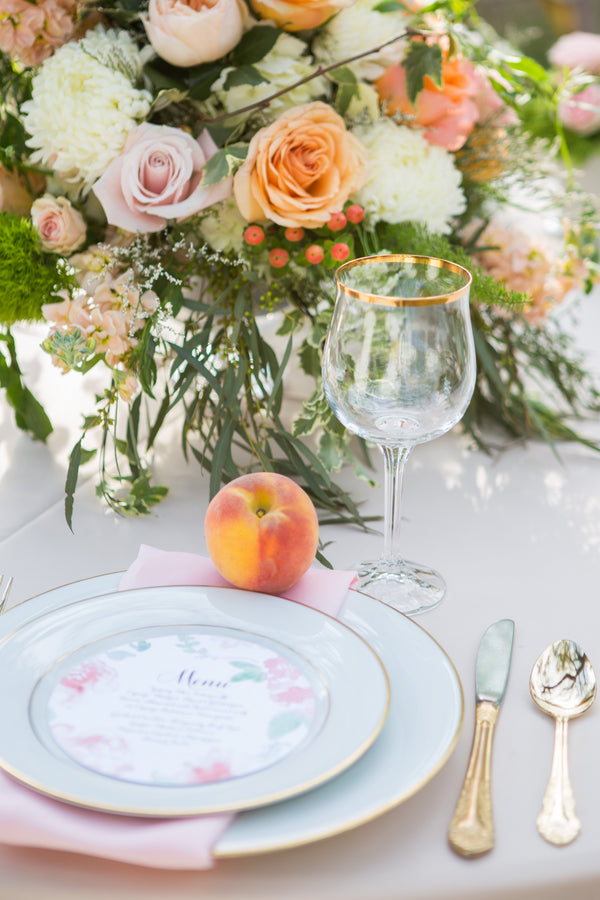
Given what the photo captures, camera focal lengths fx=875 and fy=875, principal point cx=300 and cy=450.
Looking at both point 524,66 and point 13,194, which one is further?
point 524,66

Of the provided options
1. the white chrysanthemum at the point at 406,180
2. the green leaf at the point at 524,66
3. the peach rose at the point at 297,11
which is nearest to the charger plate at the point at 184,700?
the white chrysanthemum at the point at 406,180

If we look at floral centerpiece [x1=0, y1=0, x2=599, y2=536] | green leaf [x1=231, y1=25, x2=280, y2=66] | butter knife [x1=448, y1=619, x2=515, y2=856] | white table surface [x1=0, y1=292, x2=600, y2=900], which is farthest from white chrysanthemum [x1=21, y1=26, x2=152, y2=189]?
butter knife [x1=448, y1=619, x2=515, y2=856]

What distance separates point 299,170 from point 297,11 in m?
0.17

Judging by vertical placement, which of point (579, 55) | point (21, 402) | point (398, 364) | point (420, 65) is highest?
point (420, 65)

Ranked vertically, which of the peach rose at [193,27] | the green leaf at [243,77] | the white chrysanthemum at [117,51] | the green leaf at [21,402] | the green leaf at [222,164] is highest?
the peach rose at [193,27]

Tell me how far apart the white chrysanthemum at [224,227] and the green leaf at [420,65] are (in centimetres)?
25

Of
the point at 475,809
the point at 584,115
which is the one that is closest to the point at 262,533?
the point at 475,809

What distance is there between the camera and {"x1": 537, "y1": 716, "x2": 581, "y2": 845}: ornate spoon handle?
497 millimetres

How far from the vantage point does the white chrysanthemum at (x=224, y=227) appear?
931 mm

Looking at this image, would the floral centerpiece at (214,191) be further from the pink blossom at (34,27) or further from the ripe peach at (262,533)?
the ripe peach at (262,533)

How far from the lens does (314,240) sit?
0.96 meters

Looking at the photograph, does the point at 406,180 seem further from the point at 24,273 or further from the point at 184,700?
the point at 184,700

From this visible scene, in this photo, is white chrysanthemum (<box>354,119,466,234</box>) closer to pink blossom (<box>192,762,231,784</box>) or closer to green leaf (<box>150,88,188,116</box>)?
green leaf (<box>150,88,188,116</box>)

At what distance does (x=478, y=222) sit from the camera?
1.18 metres
